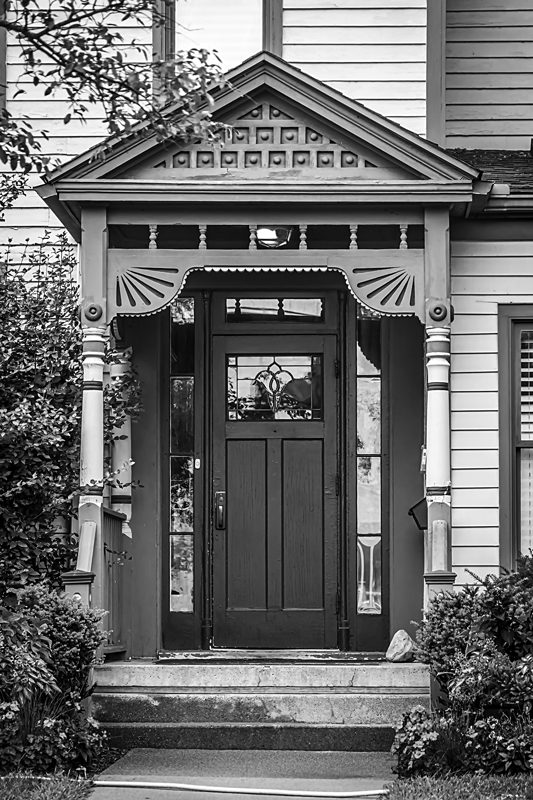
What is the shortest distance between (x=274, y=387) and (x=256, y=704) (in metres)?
2.85

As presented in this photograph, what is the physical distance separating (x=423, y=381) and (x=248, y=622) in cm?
228

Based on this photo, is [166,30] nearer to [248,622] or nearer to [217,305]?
[217,305]

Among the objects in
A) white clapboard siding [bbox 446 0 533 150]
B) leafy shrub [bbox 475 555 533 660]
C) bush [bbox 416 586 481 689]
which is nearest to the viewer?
leafy shrub [bbox 475 555 533 660]

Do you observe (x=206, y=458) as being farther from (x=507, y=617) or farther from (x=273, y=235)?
(x=507, y=617)

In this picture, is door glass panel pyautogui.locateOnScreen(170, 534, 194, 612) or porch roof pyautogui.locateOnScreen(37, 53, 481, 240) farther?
door glass panel pyautogui.locateOnScreen(170, 534, 194, 612)

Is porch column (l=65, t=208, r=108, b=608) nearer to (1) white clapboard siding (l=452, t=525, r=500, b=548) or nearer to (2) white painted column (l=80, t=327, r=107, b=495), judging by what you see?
(2) white painted column (l=80, t=327, r=107, b=495)

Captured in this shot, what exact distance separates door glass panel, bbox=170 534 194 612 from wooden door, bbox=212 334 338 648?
0.21m

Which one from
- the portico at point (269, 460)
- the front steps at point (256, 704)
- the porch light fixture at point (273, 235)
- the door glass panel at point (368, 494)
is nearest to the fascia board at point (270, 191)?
the porch light fixture at point (273, 235)

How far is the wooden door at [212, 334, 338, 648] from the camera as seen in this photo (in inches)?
367

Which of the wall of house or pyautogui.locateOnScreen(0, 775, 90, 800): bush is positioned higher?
the wall of house

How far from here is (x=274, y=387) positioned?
374 inches

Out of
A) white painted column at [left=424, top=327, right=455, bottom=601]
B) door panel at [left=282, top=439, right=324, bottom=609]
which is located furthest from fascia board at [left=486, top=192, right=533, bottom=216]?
door panel at [left=282, top=439, right=324, bottom=609]

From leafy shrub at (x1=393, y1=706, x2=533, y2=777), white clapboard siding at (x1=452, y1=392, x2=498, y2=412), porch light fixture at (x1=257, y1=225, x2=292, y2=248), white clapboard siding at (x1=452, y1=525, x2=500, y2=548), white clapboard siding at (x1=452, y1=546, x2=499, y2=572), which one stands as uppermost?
porch light fixture at (x1=257, y1=225, x2=292, y2=248)

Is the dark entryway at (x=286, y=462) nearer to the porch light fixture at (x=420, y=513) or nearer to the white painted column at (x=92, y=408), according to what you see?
the porch light fixture at (x=420, y=513)
